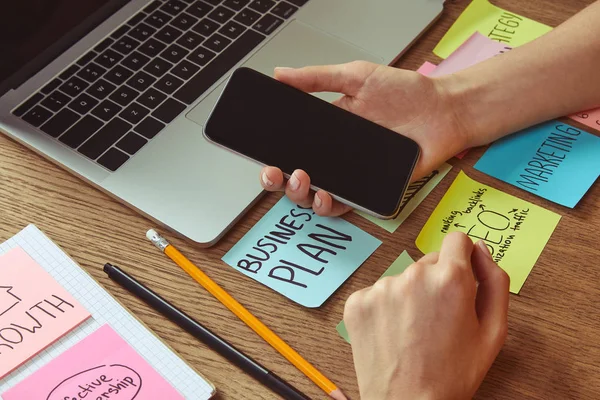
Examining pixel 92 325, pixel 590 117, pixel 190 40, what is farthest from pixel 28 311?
pixel 590 117

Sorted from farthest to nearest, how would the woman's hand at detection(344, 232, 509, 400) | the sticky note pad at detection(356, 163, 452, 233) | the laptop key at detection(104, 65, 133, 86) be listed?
1. the laptop key at detection(104, 65, 133, 86)
2. the sticky note pad at detection(356, 163, 452, 233)
3. the woman's hand at detection(344, 232, 509, 400)

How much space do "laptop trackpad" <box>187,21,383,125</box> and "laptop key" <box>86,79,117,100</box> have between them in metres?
0.12

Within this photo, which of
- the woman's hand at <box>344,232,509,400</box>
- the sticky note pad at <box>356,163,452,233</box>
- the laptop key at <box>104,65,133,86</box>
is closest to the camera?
the woman's hand at <box>344,232,509,400</box>

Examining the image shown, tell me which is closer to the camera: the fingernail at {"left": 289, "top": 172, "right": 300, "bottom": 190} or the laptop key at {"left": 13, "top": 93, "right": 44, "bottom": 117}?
the fingernail at {"left": 289, "top": 172, "right": 300, "bottom": 190}

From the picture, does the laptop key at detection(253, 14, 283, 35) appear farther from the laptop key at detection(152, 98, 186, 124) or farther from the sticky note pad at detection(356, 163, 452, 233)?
the sticky note pad at detection(356, 163, 452, 233)

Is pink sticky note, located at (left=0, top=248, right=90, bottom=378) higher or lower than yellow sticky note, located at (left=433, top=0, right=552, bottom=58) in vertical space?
lower

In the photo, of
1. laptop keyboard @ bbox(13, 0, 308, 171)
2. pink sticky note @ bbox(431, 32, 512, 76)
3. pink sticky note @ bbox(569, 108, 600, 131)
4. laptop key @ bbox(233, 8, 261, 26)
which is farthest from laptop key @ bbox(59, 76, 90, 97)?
pink sticky note @ bbox(569, 108, 600, 131)

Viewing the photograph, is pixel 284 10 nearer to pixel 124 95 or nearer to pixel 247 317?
pixel 124 95

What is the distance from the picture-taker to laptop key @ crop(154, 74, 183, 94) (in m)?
0.75

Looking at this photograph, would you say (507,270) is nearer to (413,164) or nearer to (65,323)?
(413,164)

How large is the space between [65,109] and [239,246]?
270mm

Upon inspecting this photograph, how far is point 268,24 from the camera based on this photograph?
82 cm

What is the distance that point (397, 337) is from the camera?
1.80 feet

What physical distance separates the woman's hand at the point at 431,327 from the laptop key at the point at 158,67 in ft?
1.23
